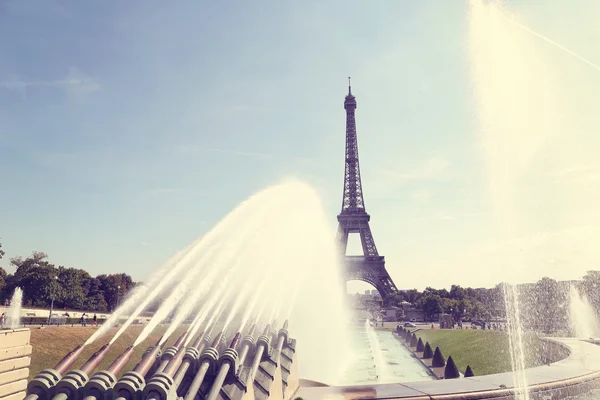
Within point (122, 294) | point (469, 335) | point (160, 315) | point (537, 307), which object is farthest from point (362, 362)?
point (122, 294)

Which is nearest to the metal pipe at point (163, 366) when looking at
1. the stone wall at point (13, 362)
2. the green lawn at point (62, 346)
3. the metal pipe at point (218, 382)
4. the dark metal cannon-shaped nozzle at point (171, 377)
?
the dark metal cannon-shaped nozzle at point (171, 377)

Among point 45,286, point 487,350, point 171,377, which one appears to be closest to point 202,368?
point 171,377

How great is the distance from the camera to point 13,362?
9.32 m

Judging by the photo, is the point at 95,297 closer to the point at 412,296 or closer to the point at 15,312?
the point at 15,312

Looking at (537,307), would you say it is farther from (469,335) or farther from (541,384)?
(541,384)

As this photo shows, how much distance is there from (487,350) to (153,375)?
3239cm

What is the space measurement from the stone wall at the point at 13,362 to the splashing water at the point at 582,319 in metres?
46.9

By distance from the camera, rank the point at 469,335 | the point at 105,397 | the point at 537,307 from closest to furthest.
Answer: the point at 105,397, the point at 469,335, the point at 537,307

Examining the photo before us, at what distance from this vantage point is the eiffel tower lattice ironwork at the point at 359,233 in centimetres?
8450

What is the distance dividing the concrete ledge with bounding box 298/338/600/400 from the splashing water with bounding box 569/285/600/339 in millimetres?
30998

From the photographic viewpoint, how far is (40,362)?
26.0m

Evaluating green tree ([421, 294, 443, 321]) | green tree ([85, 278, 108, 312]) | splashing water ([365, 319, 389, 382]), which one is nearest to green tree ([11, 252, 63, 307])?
green tree ([85, 278, 108, 312])

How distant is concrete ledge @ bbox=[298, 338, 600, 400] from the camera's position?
474 inches

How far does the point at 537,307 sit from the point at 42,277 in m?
82.1
